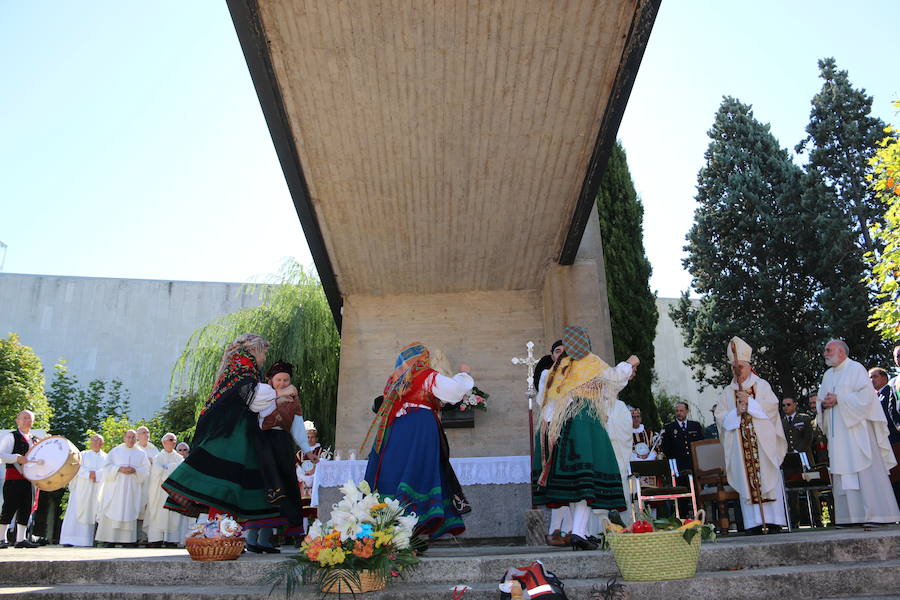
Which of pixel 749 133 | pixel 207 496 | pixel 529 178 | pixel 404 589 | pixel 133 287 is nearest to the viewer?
pixel 404 589

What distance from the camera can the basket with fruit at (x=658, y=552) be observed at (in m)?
4.48

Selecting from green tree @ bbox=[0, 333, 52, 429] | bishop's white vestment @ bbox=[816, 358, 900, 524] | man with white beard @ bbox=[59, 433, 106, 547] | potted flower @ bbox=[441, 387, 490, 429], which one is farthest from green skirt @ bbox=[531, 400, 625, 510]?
green tree @ bbox=[0, 333, 52, 429]

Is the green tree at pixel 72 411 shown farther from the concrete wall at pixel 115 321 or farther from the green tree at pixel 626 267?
the green tree at pixel 626 267

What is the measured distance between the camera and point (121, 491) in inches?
484

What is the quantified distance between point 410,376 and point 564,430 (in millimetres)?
1429

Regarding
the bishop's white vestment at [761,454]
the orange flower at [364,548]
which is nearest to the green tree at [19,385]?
the orange flower at [364,548]

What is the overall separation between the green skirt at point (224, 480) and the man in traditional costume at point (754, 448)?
183 inches

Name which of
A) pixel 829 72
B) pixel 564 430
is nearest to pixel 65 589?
pixel 564 430

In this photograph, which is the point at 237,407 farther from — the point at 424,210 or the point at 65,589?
the point at 424,210

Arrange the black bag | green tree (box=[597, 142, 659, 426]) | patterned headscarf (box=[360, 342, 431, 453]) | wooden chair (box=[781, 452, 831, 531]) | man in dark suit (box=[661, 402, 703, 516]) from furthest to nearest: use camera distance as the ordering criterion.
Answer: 1. green tree (box=[597, 142, 659, 426])
2. man in dark suit (box=[661, 402, 703, 516])
3. wooden chair (box=[781, 452, 831, 531])
4. patterned headscarf (box=[360, 342, 431, 453])
5. the black bag

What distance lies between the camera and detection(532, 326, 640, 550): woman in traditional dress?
598cm

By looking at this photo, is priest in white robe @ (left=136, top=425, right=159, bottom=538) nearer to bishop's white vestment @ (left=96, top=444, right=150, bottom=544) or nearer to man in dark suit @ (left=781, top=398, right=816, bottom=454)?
bishop's white vestment @ (left=96, top=444, right=150, bottom=544)

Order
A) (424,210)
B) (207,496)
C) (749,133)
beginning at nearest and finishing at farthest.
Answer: (207,496), (424,210), (749,133)

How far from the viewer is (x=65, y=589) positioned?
4859mm
